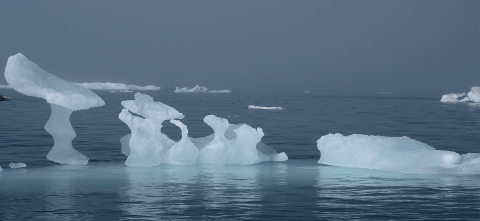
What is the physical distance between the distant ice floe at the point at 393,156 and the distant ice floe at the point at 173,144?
2.39 metres

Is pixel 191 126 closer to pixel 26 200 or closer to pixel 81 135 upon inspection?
pixel 81 135

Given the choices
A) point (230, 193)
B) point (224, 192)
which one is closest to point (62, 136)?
point (224, 192)

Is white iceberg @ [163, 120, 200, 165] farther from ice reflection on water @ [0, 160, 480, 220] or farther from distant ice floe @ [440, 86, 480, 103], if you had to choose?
distant ice floe @ [440, 86, 480, 103]

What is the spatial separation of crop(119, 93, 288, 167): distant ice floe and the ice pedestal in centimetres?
161

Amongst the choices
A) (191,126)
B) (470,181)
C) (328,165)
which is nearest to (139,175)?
(328,165)

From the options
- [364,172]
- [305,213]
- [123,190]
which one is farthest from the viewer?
[364,172]

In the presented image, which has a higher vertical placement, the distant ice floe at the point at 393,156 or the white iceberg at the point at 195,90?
the white iceberg at the point at 195,90

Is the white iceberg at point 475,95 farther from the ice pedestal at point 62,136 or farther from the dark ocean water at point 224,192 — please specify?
the ice pedestal at point 62,136

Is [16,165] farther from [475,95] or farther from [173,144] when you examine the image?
[475,95]

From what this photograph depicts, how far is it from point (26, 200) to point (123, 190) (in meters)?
2.07

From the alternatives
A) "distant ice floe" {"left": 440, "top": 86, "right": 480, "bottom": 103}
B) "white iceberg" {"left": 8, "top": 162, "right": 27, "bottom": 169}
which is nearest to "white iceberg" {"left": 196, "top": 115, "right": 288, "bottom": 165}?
"white iceberg" {"left": 8, "top": 162, "right": 27, "bottom": 169}

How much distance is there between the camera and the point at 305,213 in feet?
34.9

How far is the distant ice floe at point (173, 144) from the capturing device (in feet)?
55.8

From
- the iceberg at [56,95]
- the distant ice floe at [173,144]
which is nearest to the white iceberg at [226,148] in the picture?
the distant ice floe at [173,144]
